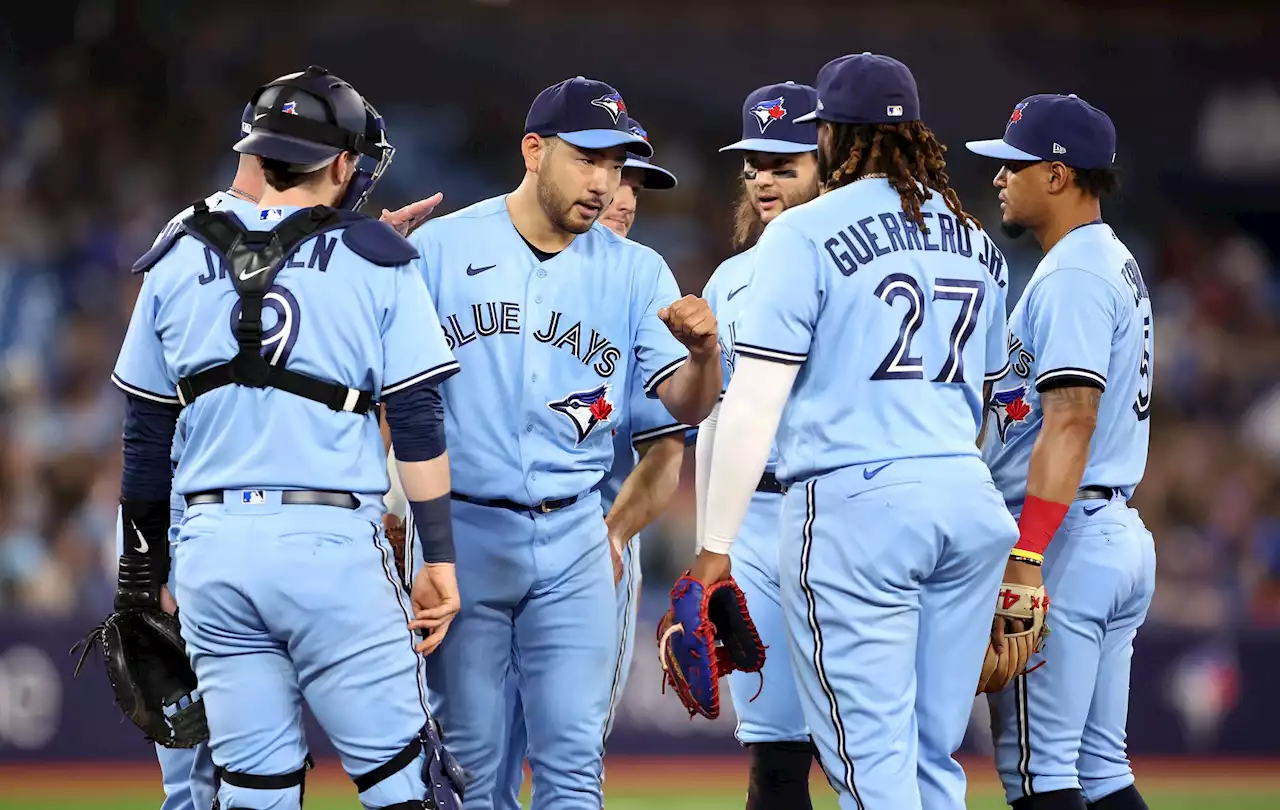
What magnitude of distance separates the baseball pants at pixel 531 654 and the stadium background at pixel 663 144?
5.98 m

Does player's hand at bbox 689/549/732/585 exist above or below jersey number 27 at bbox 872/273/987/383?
below

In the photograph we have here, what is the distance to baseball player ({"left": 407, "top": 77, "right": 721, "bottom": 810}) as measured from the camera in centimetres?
452

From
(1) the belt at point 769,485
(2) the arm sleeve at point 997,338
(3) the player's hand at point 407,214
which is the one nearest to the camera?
(2) the arm sleeve at point 997,338

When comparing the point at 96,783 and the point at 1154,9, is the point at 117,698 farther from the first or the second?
the point at 1154,9

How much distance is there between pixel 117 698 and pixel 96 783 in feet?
17.9

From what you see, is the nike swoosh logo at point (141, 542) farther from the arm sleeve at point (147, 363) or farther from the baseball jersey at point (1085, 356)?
the baseball jersey at point (1085, 356)

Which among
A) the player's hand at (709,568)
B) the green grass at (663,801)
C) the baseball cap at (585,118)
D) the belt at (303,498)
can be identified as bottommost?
the green grass at (663,801)

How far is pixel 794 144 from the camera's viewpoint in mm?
5617

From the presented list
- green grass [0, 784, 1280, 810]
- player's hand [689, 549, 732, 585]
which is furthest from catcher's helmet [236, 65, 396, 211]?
green grass [0, 784, 1280, 810]

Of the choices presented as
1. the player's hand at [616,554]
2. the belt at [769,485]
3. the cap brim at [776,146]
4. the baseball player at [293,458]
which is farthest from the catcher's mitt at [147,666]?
the cap brim at [776,146]

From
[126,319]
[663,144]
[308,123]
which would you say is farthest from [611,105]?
[663,144]

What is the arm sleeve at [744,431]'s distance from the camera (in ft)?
13.3

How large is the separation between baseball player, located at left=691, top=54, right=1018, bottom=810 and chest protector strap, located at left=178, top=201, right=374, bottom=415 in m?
1.06

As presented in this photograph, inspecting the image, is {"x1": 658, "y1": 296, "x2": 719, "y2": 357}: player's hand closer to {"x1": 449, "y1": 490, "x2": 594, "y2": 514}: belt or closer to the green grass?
{"x1": 449, "y1": 490, "x2": 594, "y2": 514}: belt
